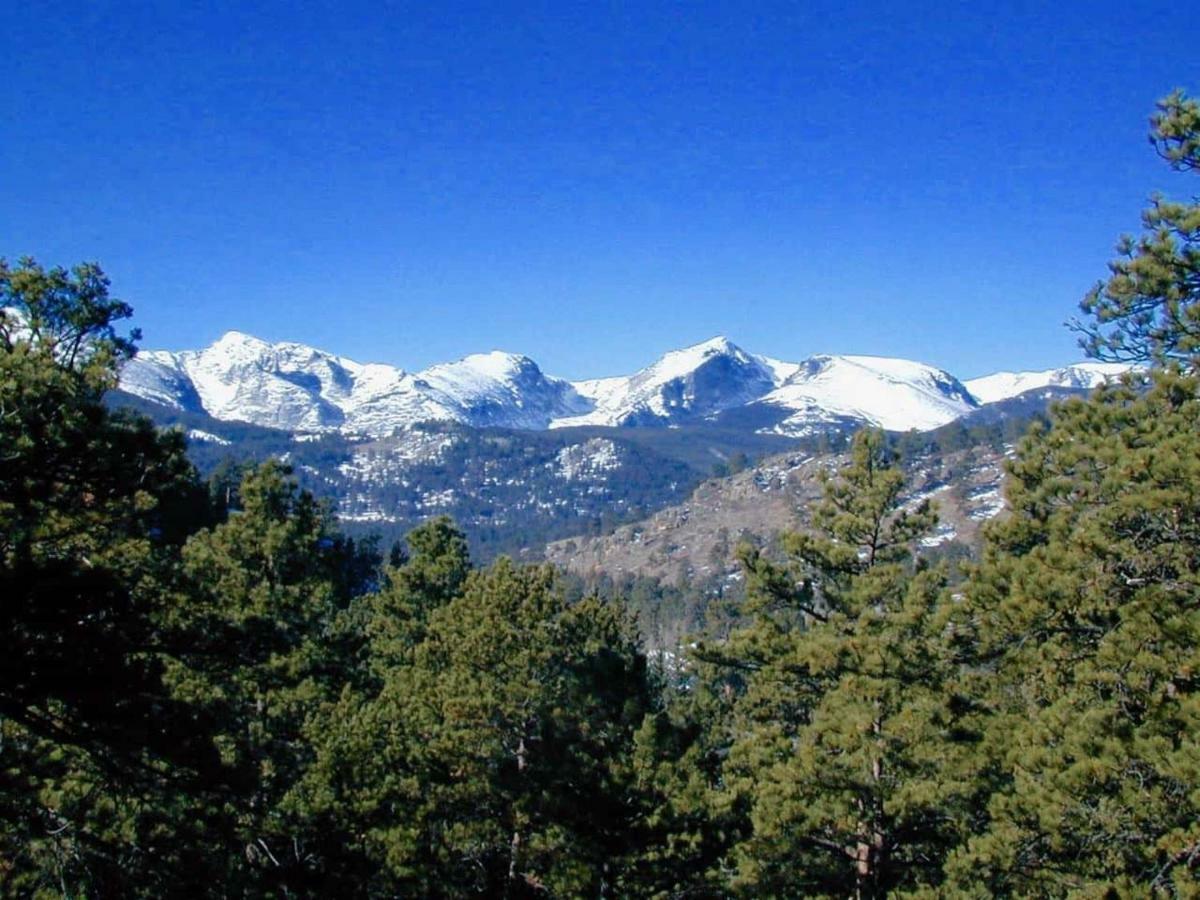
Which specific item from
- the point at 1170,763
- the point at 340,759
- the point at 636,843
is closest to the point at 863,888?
the point at 636,843

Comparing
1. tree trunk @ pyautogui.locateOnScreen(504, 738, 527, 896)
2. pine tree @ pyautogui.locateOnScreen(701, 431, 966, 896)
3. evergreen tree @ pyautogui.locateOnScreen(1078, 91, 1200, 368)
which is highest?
evergreen tree @ pyautogui.locateOnScreen(1078, 91, 1200, 368)

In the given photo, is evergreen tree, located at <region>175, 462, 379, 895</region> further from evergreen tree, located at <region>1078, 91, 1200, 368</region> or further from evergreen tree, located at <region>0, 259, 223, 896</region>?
evergreen tree, located at <region>1078, 91, 1200, 368</region>

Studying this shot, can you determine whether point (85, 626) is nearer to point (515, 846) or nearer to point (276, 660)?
point (276, 660)

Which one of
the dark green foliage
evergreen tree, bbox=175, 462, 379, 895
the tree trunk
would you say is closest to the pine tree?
the dark green foliage

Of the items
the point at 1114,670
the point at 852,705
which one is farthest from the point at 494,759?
the point at 1114,670

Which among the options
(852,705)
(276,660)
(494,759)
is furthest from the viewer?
(494,759)

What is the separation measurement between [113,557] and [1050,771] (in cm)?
1302

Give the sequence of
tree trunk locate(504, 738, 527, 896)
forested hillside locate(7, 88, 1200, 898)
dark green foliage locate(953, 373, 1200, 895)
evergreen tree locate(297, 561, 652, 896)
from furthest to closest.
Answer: tree trunk locate(504, 738, 527, 896) → evergreen tree locate(297, 561, 652, 896) → dark green foliage locate(953, 373, 1200, 895) → forested hillside locate(7, 88, 1200, 898)

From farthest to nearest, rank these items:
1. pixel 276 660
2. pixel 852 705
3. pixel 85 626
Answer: pixel 276 660 → pixel 852 705 → pixel 85 626

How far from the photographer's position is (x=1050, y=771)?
12.1 metres

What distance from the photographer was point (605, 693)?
81.4 feet

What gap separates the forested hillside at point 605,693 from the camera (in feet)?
32.9

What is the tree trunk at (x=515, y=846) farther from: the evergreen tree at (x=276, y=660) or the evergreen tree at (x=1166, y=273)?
the evergreen tree at (x=1166, y=273)

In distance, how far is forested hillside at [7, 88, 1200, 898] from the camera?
10031 mm
